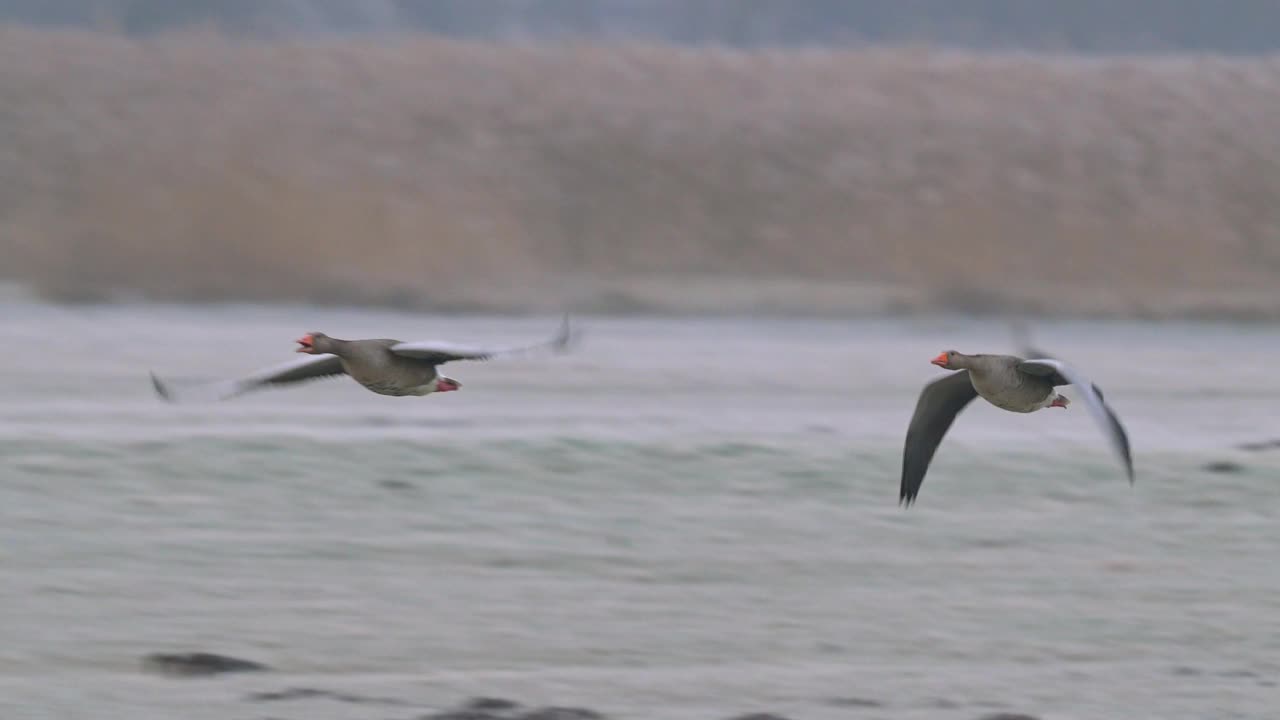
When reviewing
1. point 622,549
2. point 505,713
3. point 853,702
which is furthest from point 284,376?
point 622,549

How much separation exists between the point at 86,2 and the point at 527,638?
77.3ft

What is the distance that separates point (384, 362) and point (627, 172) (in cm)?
2442

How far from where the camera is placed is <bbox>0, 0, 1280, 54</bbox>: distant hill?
3397cm

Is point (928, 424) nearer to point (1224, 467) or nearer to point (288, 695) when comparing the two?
point (288, 695)

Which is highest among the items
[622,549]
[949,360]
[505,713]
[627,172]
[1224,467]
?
[627,172]

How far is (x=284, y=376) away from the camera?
5.96 meters

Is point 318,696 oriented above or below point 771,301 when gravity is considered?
below

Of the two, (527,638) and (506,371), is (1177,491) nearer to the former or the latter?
(527,638)

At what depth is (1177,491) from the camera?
15.5 m

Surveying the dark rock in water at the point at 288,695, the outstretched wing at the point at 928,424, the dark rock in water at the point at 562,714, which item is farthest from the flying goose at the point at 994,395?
the dark rock in water at the point at 288,695

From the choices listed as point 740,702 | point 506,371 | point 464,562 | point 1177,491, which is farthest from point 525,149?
point 740,702

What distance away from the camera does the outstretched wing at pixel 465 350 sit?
17.4 ft

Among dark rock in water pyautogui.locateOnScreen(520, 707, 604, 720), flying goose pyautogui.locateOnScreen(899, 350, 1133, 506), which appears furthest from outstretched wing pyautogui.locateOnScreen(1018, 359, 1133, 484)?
dark rock in water pyautogui.locateOnScreen(520, 707, 604, 720)

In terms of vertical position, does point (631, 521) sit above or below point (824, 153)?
below
